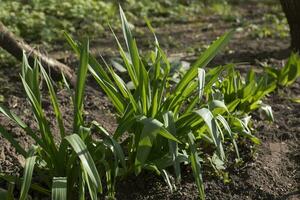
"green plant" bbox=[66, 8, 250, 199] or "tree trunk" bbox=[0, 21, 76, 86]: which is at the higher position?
"tree trunk" bbox=[0, 21, 76, 86]

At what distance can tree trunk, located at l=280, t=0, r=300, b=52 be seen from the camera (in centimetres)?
484

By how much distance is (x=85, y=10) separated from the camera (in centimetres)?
590

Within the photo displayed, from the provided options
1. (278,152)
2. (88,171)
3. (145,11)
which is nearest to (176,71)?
(278,152)

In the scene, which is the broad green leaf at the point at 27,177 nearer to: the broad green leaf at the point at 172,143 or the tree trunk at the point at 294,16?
the broad green leaf at the point at 172,143

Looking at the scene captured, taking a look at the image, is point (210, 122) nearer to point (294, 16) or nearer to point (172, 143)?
point (172, 143)

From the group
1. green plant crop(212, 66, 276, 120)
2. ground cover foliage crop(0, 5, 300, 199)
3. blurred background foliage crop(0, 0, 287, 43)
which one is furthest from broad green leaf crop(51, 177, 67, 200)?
blurred background foliage crop(0, 0, 287, 43)

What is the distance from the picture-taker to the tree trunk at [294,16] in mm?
4836

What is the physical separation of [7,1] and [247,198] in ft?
13.8

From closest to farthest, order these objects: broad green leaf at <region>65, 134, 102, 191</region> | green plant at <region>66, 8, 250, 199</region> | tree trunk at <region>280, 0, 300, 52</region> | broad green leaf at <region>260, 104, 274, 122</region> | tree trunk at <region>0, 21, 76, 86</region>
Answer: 1. broad green leaf at <region>65, 134, 102, 191</region>
2. green plant at <region>66, 8, 250, 199</region>
3. broad green leaf at <region>260, 104, 274, 122</region>
4. tree trunk at <region>0, 21, 76, 86</region>
5. tree trunk at <region>280, 0, 300, 52</region>

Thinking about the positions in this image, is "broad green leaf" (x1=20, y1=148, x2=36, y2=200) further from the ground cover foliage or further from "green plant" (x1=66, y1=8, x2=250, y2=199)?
"green plant" (x1=66, y1=8, x2=250, y2=199)

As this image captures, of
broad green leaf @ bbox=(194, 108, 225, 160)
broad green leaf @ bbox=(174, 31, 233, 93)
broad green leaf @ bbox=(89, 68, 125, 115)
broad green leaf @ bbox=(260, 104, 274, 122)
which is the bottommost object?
broad green leaf @ bbox=(194, 108, 225, 160)

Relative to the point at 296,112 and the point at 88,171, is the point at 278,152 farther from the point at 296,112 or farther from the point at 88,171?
the point at 88,171

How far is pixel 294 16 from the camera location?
16.1 ft

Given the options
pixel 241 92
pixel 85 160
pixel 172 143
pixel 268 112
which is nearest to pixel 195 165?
pixel 172 143
